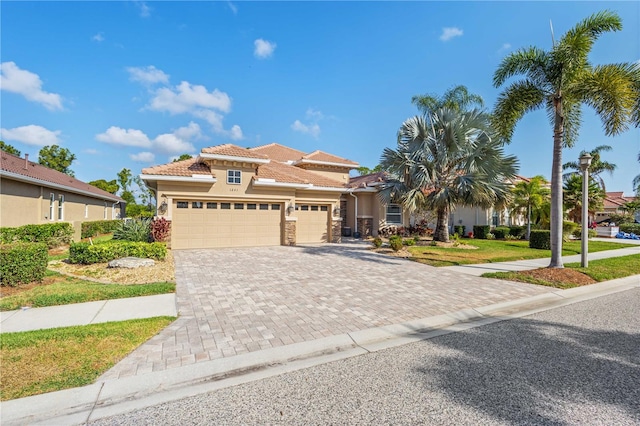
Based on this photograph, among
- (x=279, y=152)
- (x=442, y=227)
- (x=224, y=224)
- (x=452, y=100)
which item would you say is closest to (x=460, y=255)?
(x=442, y=227)

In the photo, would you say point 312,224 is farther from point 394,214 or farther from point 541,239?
point 541,239

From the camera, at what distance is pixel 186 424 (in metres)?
2.70

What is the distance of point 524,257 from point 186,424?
563 inches

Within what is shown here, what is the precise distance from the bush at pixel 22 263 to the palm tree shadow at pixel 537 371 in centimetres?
888

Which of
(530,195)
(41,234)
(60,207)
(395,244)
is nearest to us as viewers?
(41,234)

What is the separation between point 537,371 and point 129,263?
32.8 feet

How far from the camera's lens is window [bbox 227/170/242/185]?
14.8 meters

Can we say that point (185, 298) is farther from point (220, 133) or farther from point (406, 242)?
point (220, 133)

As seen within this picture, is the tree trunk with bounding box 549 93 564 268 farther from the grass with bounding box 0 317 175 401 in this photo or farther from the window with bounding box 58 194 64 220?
the window with bounding box 58 194 64 220

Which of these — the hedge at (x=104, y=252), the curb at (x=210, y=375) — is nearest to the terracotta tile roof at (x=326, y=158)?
the hedge at (x=104, y=252)

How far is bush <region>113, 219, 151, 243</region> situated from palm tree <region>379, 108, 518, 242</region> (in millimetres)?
12033

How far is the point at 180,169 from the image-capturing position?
14008mm

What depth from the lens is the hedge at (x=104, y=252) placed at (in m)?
9.16

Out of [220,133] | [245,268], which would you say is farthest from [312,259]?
[220,133]
